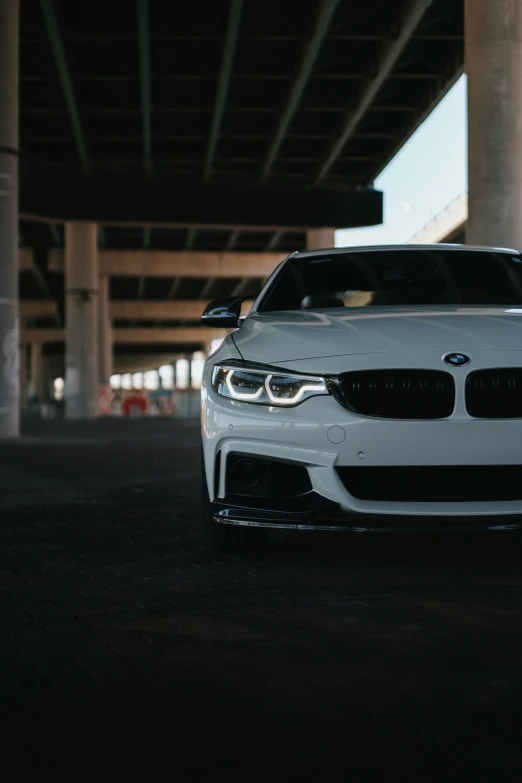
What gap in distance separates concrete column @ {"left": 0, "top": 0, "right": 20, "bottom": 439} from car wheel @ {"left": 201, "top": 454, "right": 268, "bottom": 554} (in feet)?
50.3

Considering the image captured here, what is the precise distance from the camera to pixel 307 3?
2345 centimetres

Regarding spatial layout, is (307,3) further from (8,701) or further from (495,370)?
(8,701)

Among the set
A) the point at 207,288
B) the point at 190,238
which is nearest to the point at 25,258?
the point at 190,238

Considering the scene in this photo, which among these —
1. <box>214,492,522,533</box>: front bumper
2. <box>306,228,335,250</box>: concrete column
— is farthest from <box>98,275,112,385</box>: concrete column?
<box>214,492,522,533</box>: front bumper

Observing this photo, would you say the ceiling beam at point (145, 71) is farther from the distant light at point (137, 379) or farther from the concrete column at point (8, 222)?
the distant light at point (137, 379)

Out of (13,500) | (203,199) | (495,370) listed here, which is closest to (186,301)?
(203,199)

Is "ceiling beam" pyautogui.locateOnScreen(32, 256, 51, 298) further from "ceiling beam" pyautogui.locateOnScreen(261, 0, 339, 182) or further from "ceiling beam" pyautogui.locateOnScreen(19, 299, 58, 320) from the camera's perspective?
"ceiling beam" pyautogui.locateOnScreen(261, 0, 339, 182)

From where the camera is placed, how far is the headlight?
4844mm

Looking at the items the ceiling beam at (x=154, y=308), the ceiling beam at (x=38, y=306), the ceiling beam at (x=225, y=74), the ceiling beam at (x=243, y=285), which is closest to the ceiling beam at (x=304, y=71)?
the ceiling beam at (x=225, y=74)

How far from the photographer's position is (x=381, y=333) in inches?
197

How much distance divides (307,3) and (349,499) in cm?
2063

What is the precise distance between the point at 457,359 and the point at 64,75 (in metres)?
24.1

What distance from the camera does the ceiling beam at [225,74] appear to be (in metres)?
23.0

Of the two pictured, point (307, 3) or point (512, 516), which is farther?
point (307, 3)
